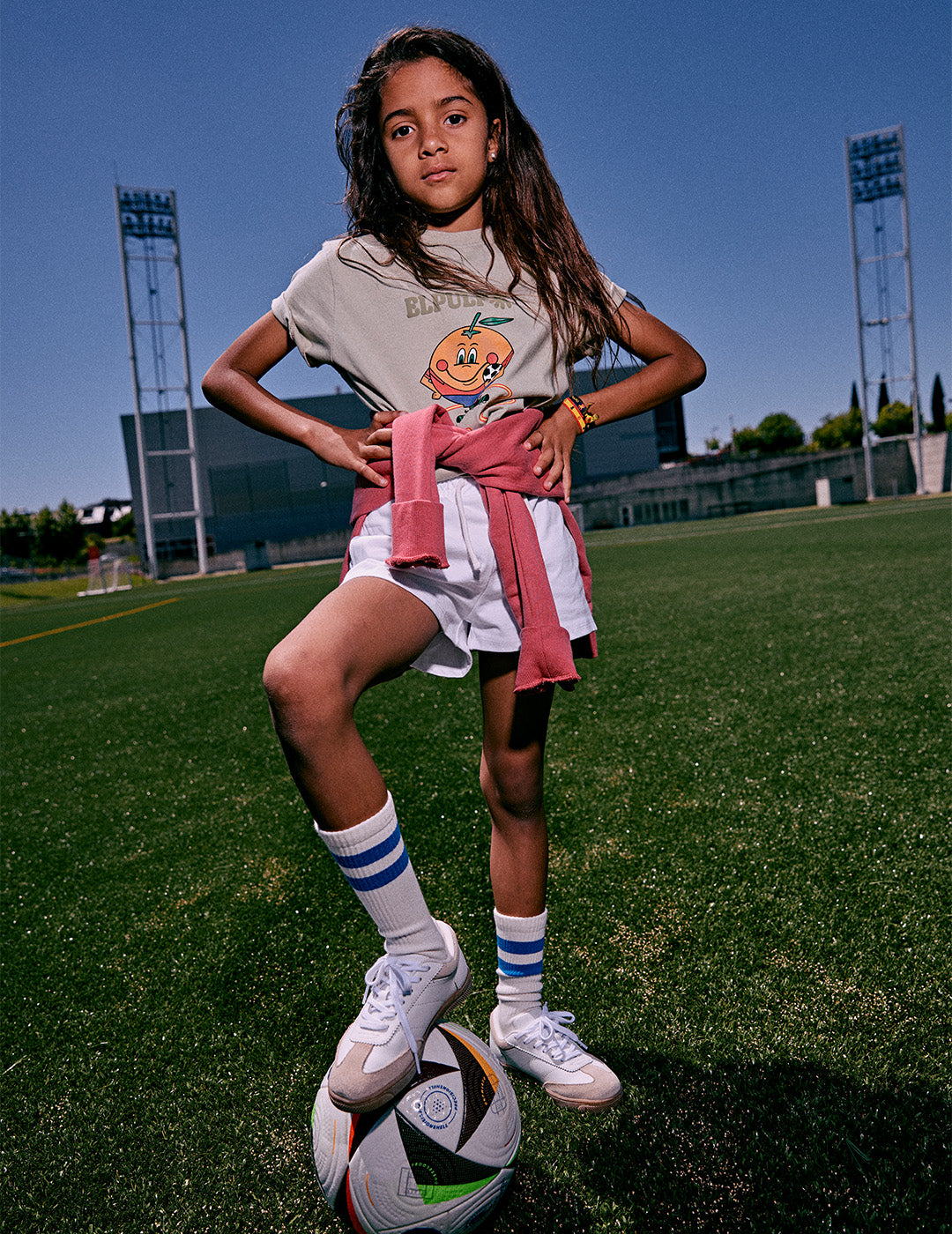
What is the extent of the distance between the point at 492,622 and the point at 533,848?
1.70ft

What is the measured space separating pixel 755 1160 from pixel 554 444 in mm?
1246

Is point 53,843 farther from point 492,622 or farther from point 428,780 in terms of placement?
point 492,622

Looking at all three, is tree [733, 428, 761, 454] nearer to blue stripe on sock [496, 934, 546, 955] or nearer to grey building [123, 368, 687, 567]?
grey building [123, 368, 687, 567]

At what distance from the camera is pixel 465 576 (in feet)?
4.71

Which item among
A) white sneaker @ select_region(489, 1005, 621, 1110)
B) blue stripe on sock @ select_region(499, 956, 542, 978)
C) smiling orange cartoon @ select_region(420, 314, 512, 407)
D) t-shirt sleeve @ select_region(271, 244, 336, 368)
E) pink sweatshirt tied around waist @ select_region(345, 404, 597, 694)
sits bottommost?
white sneaker @ select_region(489, 1005, 621, 1110)

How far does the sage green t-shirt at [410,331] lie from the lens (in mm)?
1532

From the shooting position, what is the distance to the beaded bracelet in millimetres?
1570

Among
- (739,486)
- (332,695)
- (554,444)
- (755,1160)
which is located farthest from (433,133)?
(739,486)

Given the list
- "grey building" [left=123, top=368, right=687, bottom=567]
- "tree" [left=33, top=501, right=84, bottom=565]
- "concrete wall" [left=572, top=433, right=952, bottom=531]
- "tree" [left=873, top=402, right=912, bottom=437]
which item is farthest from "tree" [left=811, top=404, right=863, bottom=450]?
"tree" [left=33, top=501, right=84, bottom=565]

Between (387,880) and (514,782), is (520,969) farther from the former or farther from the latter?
(387,880)

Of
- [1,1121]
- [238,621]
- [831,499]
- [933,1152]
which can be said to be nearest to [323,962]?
[1,1121]

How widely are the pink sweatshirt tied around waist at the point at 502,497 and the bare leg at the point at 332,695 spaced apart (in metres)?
0.15

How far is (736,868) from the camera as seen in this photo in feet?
7.88

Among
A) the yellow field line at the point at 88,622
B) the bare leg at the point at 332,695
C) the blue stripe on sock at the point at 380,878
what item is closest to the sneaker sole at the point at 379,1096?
the blue stripe on sock at the point at 380,878
